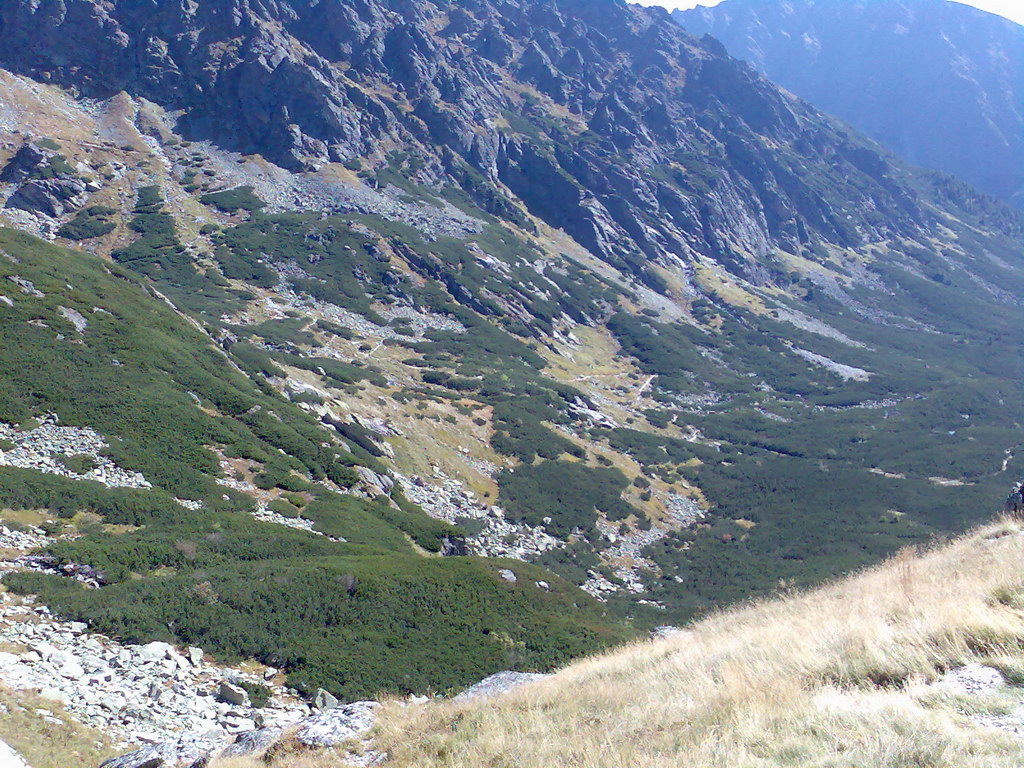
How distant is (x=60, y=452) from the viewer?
23844 millimetres

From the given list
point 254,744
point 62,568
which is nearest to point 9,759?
point 254,744

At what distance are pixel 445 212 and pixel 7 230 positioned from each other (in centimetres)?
8891

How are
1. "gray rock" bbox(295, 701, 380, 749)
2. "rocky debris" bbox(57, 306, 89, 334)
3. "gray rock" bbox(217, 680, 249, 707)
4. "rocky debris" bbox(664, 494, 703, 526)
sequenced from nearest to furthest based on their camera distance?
"gray rock" bbox(295, 701, 380, 749)
"gray rock" bbox(217, 680, 249, 707)
"rocky debris" bbox(57, 306, 89, 334)
"rocky debris" bbox(664, 494, 703, 526)

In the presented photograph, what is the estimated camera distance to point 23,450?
2308 cm

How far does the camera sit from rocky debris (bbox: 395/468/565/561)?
129 ft

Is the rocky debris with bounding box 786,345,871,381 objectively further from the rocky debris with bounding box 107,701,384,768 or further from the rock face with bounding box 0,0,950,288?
the rocky debris with bounding box 107,701,384,768

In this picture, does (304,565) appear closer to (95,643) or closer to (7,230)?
(95,643)

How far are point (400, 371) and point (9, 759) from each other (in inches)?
2285

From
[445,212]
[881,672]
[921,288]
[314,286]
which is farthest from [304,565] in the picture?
[921,288]

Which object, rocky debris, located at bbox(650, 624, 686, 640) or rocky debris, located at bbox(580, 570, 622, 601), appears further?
rocky debris, located at bbox(580, 570, 622, 601)

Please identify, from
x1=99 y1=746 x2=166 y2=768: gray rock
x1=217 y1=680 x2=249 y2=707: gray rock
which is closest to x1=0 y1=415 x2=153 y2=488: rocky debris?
x1=217 y1=680 x2=249 y2=707: gray rock

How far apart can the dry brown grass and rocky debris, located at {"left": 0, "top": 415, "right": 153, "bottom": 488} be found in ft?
63.6

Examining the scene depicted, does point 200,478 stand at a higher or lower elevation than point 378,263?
higher

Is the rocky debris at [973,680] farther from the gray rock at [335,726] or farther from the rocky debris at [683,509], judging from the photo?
the rocky debris at [683,509]
